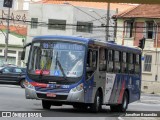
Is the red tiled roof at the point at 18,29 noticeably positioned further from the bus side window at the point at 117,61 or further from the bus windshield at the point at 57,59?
the bus windshield at the point at 57,59

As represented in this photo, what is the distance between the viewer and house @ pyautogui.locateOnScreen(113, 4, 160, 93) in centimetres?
5262

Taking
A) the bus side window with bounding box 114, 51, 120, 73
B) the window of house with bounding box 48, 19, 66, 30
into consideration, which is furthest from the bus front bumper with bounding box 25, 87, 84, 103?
the window of house with bounding box 48, 19, 66, 30

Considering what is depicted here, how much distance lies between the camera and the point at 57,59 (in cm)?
1994

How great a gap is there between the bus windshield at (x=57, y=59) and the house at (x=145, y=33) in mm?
31149

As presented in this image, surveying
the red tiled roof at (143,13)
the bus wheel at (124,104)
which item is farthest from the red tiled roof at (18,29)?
the bus wheel at (124,104)

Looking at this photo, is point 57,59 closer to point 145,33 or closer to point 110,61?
point 110,61

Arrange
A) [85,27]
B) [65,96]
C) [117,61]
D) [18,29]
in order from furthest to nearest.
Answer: [18,29] → [85,27] → [117,61] → [65,96]

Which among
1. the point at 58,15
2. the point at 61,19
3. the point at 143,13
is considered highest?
the point at 143,13

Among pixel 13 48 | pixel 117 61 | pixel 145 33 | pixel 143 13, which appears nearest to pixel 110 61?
pixel 117 61

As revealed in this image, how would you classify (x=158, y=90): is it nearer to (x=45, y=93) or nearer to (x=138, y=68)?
(x=138, y=68)

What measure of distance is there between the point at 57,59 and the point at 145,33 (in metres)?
34.8

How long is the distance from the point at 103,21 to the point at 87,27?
3774 millimetres

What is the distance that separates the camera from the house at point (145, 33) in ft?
173

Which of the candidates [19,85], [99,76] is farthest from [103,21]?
[99,76]
